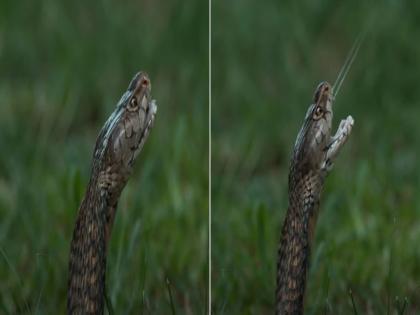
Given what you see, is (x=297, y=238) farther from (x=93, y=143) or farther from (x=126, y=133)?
(x=93, y=143)

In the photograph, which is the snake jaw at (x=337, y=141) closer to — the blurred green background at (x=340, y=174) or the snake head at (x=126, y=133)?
the blurred green background at (x=340, y=174)

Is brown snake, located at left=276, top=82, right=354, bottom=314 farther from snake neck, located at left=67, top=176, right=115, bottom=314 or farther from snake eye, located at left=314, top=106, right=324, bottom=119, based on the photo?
snake neck, located at left=67, top=176, right=115, bottom=314

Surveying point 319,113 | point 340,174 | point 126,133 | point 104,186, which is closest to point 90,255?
point 104,186

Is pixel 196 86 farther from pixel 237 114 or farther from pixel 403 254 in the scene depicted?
pixel 403 254

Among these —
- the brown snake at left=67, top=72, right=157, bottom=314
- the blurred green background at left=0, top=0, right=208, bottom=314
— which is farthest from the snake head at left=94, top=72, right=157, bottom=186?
the blurred green background at left=0, top=0, right=208, bottom=314

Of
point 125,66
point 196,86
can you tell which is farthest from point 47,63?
point 196,86

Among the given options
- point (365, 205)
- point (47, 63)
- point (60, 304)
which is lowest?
point (60, 304)
